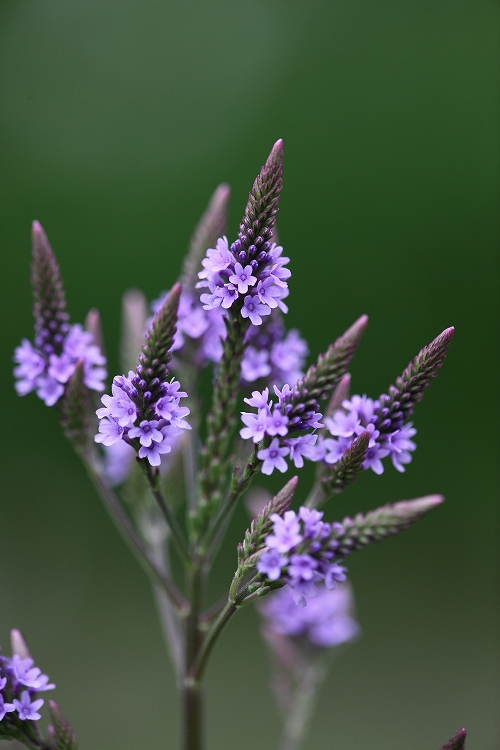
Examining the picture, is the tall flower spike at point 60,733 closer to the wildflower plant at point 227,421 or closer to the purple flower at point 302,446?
the wildflower plant at point 227,421

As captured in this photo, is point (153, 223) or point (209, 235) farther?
point (153, 223)

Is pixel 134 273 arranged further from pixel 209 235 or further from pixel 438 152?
pixel 209 235

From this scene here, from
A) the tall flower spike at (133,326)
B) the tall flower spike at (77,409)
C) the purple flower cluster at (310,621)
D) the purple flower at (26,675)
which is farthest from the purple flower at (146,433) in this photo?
the purple flower cluster at (310,621)

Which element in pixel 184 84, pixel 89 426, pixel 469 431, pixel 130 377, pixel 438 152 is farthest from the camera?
pixel 184 84

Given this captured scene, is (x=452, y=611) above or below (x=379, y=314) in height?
below

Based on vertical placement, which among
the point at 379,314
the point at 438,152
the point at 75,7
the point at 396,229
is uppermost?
the point at 75,7

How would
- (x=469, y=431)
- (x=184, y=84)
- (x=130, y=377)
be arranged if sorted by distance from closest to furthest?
(x=130, y=377), (x=469, y=431), (x=184, y=84)

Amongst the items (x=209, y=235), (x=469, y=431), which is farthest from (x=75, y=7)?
(x=209, y=235)
